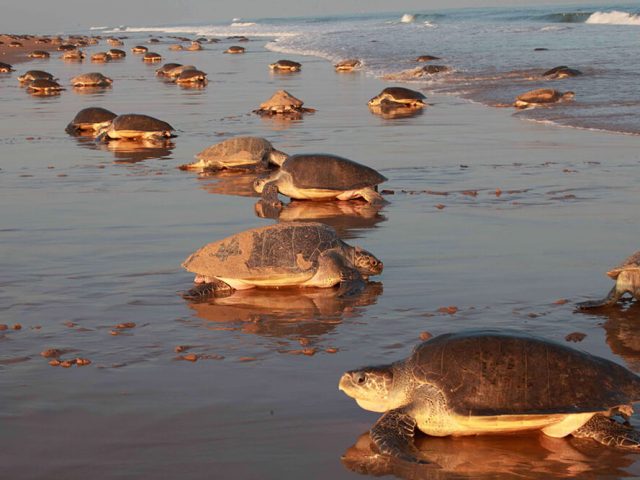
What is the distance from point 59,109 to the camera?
22.4 metres

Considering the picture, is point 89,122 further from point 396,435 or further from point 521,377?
point 521,377

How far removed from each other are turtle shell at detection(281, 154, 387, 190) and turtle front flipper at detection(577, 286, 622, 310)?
4628mm

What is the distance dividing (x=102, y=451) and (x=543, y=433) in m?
2.10

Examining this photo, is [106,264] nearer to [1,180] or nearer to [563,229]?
[563,229]

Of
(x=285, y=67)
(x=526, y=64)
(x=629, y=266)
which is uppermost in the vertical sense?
(x=629, y=266)

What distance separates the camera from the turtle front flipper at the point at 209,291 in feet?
24.5

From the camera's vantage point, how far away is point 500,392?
467 centimetres

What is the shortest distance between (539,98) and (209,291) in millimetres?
13315

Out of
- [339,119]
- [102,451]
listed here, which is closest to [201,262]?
[102,451]

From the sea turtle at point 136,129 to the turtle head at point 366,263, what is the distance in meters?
9.43

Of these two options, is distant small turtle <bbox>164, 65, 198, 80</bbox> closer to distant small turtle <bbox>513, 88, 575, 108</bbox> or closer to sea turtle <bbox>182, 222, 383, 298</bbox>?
distant small turtle <bbox>513, 88, 575, 108</bbox>

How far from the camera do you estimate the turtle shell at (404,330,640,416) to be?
4.63 meters

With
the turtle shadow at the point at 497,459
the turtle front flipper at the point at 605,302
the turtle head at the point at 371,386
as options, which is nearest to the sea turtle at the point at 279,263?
the turtle front flipper at the point at 605,302

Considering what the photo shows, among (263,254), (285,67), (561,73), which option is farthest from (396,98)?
(263,254)
